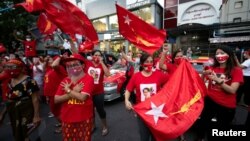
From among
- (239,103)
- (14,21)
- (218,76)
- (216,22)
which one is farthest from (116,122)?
(216,22)

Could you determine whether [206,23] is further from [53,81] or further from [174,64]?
[53,81]

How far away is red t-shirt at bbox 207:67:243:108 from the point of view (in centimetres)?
358

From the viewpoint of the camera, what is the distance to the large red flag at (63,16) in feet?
13.7

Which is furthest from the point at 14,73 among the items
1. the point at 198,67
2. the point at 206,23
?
the point at 206,23

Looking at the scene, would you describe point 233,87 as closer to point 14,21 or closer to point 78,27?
point 78,27

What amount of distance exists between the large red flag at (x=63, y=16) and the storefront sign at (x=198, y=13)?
950 inches

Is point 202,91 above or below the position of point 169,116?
above

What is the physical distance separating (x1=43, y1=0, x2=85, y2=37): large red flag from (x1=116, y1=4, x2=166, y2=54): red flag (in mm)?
918

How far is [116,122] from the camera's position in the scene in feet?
21.0

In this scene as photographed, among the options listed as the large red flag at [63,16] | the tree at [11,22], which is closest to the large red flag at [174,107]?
the large red flag at [63,16]

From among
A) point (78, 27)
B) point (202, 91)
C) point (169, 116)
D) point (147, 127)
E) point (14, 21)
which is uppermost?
point (14, 21)

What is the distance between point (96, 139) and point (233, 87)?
3.15 metres

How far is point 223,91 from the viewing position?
3688 millimetres

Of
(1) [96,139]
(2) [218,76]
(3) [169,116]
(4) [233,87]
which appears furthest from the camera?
(1) [96,139]
